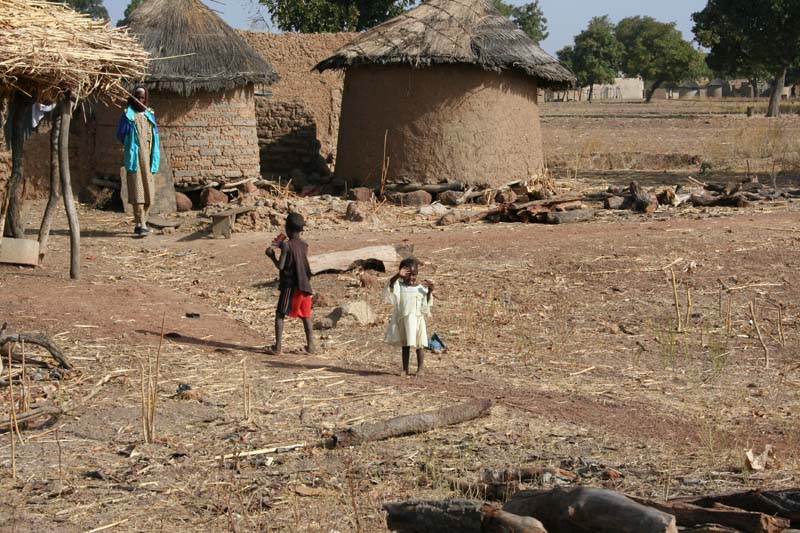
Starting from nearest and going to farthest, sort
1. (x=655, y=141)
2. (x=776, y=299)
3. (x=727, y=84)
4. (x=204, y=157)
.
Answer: (x=776, y=299) < (x=204, y=157) < (x=655, y=141) < (x=727, y=84)

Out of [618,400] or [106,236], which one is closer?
[618,400]

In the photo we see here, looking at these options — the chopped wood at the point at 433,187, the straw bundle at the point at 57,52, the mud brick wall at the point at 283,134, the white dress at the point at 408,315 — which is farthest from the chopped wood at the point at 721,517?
the mud brick wall at the point at 283,134

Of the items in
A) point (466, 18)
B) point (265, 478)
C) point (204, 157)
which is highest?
point (466, 18)

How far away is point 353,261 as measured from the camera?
994 centimetres

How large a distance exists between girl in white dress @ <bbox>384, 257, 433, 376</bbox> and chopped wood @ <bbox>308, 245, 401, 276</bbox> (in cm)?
A: 315

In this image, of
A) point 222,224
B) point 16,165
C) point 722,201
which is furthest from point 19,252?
point 722,201

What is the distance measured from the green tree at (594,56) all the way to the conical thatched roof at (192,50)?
4460cm

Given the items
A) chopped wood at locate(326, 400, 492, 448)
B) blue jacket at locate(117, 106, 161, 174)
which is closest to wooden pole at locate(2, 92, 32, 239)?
blue jacket at locate(117, 106, 161, 174)

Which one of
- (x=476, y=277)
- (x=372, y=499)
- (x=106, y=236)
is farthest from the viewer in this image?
(x=106, y=236)

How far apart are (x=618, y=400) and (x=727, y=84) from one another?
6950 centimetres

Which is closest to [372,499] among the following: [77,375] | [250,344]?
[77,375]

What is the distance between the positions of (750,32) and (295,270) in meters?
25.2

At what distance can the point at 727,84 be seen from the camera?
71438 millimetres

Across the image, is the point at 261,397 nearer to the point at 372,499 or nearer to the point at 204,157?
the point at 372,499
